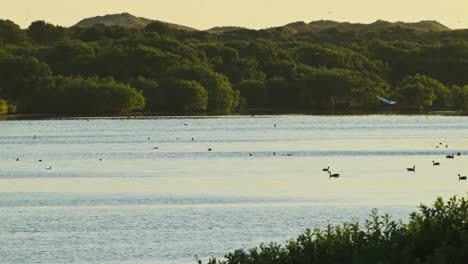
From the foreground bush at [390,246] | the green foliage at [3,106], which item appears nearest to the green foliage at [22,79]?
the green foliage at [3,106]

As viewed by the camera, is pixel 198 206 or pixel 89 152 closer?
pixel 198 206

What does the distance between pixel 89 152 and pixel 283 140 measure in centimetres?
2191

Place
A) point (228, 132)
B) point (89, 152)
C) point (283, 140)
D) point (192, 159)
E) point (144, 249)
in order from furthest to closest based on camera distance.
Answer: point (228, 132)
point (283, 140)
point (89, 152)
point (192, 159)
point (144, 249)

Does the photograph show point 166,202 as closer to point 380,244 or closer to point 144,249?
point 144,249

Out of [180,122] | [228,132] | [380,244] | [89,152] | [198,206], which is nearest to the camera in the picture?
[380,244]

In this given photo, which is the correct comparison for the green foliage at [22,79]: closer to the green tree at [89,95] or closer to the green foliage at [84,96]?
the green foliage at [84,96]

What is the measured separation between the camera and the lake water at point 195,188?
1651 inches

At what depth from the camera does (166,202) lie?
55.8 m

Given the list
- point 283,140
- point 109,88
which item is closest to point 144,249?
point 283,140

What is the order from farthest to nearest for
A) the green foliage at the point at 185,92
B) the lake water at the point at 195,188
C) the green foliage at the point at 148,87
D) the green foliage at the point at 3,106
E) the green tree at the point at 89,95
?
the green foliage at the point at 148,87 < the green foliage at the point at 185,92 < the green tree at the point at 89,95 < the green foliage at the point at 3,106 < the lake water at the point at 195,188

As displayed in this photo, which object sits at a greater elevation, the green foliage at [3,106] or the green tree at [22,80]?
the green tree at [22,80]

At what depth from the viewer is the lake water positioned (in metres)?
41.9

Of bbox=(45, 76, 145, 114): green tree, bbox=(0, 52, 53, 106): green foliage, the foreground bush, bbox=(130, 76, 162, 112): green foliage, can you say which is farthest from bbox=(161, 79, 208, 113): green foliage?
the foreground bush

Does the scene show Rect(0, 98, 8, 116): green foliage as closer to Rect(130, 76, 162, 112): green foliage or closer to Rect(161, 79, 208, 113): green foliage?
Rect(130, 76, 162, 112): green foliage
